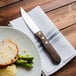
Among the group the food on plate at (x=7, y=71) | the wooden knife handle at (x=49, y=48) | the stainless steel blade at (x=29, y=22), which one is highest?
the stainless steel blade at (x=29, y=22)

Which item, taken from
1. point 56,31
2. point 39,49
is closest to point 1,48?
point 39,49

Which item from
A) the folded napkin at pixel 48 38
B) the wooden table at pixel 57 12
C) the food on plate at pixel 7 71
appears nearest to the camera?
the food on plate at pixel 7 71

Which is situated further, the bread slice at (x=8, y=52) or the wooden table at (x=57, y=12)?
the wooden table at (x=57, y=12)

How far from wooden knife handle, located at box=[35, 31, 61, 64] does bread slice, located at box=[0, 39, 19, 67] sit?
5.2 inches

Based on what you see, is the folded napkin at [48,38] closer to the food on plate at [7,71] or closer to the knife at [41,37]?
the knife at [41,37]

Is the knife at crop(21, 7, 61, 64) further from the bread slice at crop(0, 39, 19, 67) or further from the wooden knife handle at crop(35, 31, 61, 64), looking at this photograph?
the bread slice at crop(0, 39, 19, 67)

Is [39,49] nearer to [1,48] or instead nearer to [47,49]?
[47,49]

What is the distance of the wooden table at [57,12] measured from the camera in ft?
3.33

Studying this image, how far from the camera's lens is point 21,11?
1.01 metres

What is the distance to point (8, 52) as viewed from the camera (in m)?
0.85

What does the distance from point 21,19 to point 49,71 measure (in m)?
0.27

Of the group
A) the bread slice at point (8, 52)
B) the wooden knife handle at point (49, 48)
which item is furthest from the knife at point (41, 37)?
the bread slice at point (8, 52)

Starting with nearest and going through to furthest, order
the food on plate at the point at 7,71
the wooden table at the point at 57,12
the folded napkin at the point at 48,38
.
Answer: the food on plate at the point at 7,71 → the folded napkin at the point at 48,38 → the wooden table at the point at 57,12

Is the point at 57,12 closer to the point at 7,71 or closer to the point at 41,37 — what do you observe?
the point at 41,37
